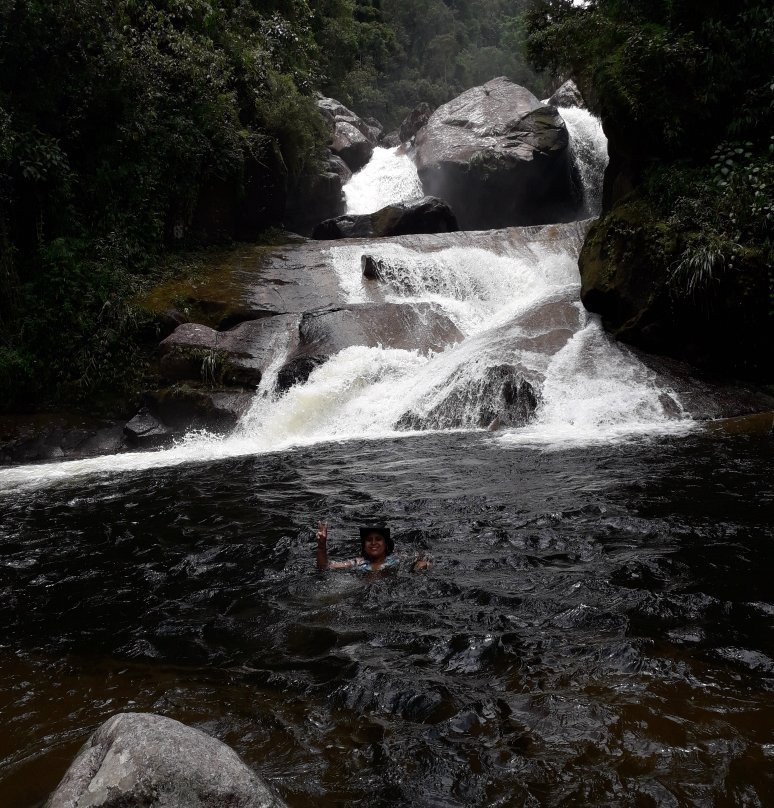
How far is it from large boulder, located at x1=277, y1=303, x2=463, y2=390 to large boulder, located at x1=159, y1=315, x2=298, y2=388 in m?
0.59

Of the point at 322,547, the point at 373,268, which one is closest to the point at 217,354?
the point at 373,268

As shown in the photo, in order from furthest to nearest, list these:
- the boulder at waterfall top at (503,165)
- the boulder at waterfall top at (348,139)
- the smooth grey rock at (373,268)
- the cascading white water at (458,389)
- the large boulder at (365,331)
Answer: the boulder at waterfall top at (348,139)
the boulder at waterfall top at (503,165)
the smooth grey rock at (373,268)
the large boulder at (365,331)
the cascading white water at (458,389)

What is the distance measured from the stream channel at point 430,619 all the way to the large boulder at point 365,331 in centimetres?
334

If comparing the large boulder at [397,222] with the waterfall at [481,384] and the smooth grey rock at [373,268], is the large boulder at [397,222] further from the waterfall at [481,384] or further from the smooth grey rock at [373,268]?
the waterfall at [481,384]

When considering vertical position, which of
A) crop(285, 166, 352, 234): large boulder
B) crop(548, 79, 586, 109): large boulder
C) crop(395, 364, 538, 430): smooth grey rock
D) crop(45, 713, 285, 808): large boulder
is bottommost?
crop(395, 364, 538, 430): smooth grey rock

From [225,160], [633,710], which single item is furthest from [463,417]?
[225,160]

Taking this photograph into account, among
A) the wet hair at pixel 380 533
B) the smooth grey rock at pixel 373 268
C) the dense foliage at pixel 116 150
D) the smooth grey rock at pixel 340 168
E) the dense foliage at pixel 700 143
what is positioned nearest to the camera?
the wet hair at pixel 380 533

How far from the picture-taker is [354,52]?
1192 inches

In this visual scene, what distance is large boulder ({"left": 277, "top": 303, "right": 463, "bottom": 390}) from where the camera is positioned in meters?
11.9

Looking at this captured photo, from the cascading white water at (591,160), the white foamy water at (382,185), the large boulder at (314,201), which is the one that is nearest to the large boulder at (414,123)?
the white foamy water at (382,185)

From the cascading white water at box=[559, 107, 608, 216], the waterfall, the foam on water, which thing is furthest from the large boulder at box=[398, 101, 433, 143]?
the waterfall

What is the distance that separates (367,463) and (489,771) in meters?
5.53

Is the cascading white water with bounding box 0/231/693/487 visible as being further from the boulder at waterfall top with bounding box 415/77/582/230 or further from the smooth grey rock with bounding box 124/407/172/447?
the boulder at waterfall top with bounding box 415/77/582/230

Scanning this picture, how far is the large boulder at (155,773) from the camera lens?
1.97 meters
